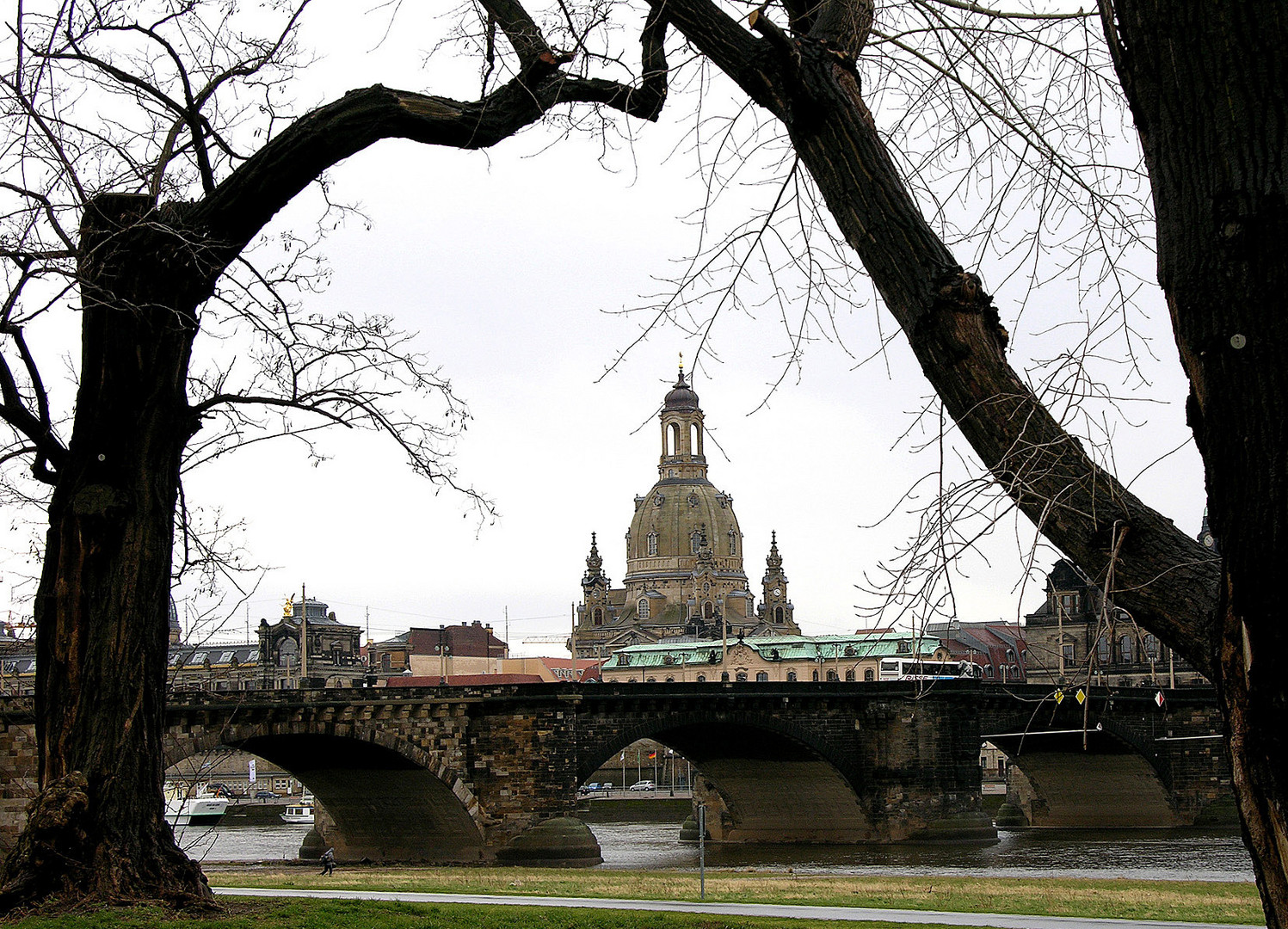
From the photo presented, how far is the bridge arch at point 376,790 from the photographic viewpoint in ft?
141

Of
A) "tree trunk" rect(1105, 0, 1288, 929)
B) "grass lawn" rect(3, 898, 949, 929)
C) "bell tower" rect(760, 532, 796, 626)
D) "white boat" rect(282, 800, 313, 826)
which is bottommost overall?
"white boat" rect(282, 800, 313, 826)

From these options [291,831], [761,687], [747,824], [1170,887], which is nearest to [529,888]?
[1170,887]

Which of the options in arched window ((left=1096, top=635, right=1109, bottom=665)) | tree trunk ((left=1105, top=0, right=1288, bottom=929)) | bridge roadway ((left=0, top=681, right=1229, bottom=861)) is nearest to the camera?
tree trunk ((left=1105, top=0, right=1288, bottom=929))

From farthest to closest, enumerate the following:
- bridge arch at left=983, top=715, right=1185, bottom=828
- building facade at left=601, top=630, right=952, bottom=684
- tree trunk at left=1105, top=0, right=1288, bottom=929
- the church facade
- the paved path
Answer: the church facade, building facade at left=601, top=630, right=952, bottom=684, bridge arch at left=983, top=715, right=1185, bottom=828, the paved path, tree trunk at left=1105, top=0, right=1288, bottom=929

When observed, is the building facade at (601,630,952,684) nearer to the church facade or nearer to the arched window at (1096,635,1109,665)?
the church facade

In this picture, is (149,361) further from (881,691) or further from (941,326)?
(881,691)

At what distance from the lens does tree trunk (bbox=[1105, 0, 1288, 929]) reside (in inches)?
151

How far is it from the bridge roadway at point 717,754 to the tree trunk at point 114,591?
30152 mm

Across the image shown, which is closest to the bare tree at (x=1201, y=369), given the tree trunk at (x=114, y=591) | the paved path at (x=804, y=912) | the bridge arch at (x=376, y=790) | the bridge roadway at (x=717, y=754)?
the tree trunk at (x=114, y=591)

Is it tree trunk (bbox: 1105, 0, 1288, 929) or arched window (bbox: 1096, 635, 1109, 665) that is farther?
arched window (bbox: 1096, 635, 1109, 665)

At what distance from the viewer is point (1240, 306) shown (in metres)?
3.88

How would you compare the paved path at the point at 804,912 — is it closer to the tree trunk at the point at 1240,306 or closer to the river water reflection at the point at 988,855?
the tree trunk at the point at 1240,306

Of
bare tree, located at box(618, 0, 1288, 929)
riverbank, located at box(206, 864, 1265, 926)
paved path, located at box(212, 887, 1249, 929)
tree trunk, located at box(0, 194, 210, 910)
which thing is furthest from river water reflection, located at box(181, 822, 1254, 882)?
bare tree, located at box(618, 0, 1288, 929)

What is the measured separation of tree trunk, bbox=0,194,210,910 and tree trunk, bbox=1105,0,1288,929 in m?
5.75
